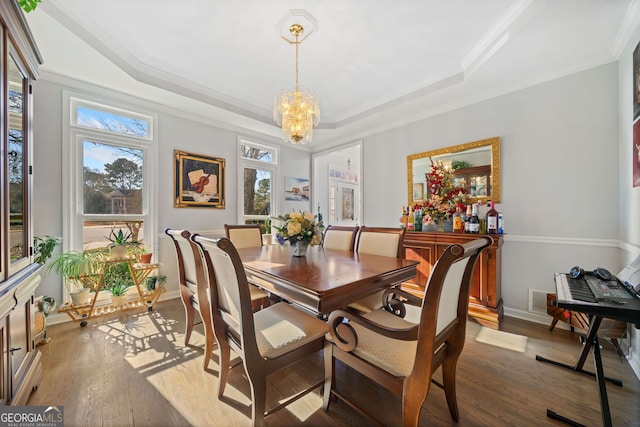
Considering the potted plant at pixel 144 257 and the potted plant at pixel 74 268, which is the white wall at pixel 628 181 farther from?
the potted plant at pixel 74 268

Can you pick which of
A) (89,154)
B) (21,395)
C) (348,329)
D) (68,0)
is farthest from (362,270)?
(89,154)

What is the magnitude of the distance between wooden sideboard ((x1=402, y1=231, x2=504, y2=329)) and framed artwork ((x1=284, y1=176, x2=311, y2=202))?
2733 mm

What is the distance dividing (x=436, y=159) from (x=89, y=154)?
4.45 metres

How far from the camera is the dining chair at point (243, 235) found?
2918mm

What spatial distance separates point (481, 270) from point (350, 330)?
7.18 feet

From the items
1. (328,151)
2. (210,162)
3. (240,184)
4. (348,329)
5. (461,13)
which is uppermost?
(461,13)

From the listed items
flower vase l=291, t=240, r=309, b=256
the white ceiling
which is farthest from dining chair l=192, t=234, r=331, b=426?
the white ceiling

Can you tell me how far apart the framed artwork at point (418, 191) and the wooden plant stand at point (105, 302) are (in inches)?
143

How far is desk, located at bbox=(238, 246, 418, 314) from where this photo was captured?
1225mm

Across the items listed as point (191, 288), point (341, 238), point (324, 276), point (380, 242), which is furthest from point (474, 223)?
point (191, 288)

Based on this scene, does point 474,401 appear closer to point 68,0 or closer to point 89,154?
point 68,0

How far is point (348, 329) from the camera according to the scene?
117 centimetres

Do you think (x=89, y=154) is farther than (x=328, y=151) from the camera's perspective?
No

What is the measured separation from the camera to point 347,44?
239cm
